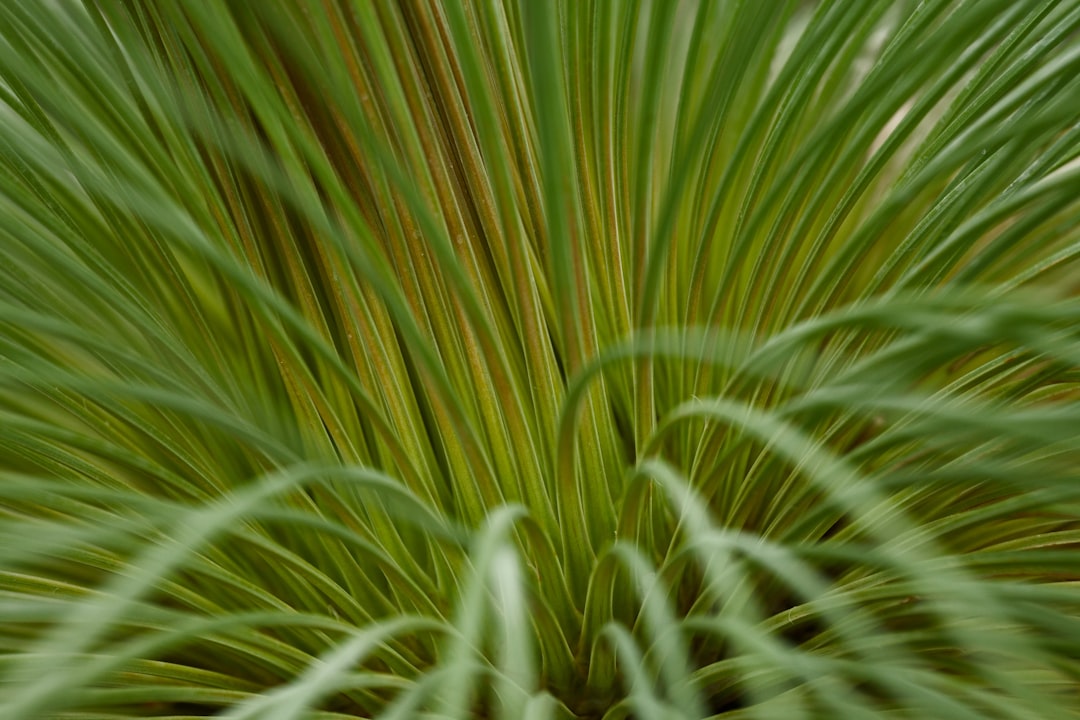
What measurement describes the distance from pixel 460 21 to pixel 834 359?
283 millimetres

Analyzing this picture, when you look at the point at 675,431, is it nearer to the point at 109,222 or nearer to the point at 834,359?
the point at 834,359

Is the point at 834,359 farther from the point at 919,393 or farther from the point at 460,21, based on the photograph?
the point at 460,21

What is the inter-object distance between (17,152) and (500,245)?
0.79 ft

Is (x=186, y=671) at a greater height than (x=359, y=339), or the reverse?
(x=359, y=339)

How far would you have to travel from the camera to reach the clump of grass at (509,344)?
38 cm

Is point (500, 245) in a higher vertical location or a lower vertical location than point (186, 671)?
higher

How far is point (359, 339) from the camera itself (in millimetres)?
513

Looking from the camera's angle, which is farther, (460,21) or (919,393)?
(919,393)

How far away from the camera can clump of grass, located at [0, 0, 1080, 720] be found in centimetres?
38

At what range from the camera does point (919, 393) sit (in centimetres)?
49

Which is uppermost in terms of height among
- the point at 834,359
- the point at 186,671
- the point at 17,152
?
the point at 17,152

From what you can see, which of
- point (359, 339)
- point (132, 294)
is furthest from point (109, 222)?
point (359, 339)

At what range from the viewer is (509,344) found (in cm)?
53

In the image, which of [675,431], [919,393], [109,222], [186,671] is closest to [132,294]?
[109,222]
